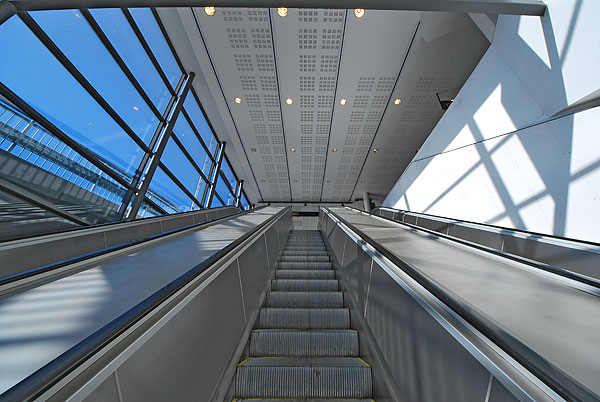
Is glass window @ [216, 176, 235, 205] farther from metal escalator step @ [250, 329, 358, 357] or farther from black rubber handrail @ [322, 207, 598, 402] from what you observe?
black rubber handrail @ [322, 207, 598, 402]

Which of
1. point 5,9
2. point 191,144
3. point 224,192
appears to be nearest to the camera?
point 5,9

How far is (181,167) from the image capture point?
9.19 meters

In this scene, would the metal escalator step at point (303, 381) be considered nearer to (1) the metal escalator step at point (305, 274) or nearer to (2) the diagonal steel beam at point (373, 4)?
(1) the metal escalator step at point (305, 274)

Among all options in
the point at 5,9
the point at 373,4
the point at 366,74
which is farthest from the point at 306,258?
the point at 366,74

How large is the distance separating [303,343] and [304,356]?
4.2 inches

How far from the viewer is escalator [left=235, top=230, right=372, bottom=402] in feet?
6.11

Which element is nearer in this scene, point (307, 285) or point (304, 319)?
point (304, 319)

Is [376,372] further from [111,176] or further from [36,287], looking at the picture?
[111,176]

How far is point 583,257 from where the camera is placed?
232 centimetres

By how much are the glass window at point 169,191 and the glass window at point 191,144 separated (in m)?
1.54

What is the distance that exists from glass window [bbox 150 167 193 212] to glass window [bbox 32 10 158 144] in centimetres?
121

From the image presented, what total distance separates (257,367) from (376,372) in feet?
2.93

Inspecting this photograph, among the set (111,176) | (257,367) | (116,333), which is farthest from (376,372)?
(111,176)

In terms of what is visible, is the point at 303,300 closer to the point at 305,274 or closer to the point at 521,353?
the point at 305,274
